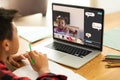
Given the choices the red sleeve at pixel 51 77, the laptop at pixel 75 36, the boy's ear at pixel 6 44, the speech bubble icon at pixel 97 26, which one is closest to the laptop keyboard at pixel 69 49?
the laptop at pixel 75 36

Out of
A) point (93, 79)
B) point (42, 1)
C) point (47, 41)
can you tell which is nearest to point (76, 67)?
point (93, 79)

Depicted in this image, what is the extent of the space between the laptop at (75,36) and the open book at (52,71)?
0.05m

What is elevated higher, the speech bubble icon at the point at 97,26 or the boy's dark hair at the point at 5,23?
the boy's dark hair at the point at 5,23

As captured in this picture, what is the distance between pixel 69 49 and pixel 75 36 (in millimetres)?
85

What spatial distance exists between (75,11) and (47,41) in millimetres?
279

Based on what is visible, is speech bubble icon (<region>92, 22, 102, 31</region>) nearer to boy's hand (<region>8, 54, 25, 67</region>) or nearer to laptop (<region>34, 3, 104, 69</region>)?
laptop (<region>34, 3, 104, 69</region>)

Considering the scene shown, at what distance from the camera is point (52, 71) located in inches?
40.0

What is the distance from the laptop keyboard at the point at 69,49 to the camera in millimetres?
1158

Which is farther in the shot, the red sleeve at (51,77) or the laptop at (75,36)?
the laptop at (75,36)

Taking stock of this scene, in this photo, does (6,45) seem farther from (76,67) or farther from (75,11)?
(75,11)

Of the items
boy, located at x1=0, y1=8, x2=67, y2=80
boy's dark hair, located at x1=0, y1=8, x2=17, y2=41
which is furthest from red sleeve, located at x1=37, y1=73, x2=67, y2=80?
boy's dark hair, located at x1=0, y1=8, x2=17, y2=41

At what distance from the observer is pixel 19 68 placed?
1063 mm

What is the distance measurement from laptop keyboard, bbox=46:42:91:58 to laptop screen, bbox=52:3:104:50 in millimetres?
43

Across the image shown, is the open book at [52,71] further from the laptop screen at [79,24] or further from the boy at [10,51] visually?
the laptop screen at [79,24]
